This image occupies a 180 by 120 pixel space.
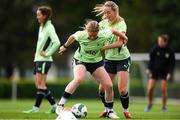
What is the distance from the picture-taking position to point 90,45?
14.0m

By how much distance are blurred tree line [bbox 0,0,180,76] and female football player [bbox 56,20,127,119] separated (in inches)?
1213

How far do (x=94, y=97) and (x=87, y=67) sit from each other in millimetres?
27420

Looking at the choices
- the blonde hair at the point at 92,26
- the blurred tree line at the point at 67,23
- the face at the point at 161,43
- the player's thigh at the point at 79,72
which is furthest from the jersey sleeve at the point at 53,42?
the blurred tree line at the point at 67,23

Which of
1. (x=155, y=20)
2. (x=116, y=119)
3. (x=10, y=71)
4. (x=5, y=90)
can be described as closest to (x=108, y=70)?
(x=116, y=119)

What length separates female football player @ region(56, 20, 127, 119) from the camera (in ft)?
45.5

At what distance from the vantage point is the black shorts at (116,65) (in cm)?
1471

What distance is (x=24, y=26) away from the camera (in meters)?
51.6

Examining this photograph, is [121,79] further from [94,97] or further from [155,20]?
[155,20]

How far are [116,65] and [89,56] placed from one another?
3.08ft

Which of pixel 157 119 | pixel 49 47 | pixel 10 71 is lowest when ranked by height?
pixel 10 71

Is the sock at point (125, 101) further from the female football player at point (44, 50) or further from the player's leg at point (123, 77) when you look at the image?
the female football player at point (44, 50)

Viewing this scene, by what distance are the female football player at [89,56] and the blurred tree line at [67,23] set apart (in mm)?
30802

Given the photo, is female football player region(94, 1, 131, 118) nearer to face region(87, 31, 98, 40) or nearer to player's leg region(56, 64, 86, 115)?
face region(87, 31, 98, 40)

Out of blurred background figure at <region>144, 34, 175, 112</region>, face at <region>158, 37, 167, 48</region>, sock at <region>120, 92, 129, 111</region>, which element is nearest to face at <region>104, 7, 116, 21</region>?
sock at <region>120, 92, 129, 111</region>
